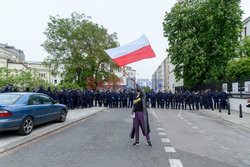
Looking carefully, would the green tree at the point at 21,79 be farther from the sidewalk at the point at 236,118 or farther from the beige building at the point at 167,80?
the beige building at the point at 167,80

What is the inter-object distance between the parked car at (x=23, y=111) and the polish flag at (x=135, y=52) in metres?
3.60

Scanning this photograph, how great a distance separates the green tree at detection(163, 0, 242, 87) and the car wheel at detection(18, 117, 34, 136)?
19911 mm

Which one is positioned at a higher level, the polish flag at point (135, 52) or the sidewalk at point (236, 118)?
the polish flag at point (135, 52)

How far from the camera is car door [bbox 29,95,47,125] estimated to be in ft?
24.8

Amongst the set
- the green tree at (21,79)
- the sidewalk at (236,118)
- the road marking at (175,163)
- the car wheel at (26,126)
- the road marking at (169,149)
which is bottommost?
the sidewalk at (236,118)

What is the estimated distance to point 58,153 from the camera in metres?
5.21

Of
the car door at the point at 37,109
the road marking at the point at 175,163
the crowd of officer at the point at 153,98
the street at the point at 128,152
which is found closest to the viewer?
the road marking at the point at 175,163

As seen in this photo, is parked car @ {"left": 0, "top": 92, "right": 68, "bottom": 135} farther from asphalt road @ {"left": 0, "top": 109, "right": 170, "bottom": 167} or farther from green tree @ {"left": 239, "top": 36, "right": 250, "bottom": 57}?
green tree @ {"left": 239, "top": 36, "right": 250, "bottom": 57}

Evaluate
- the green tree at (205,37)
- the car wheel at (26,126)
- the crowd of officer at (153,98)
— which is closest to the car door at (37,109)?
the car wheel at (26,126)

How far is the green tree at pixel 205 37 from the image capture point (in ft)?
75.9

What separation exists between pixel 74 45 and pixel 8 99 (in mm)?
25666

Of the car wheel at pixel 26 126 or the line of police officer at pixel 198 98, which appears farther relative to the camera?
the line of police officer at pixel 198 98

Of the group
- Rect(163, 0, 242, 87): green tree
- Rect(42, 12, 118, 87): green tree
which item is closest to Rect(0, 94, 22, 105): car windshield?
Rect(163, 0, 242, 87): green tree

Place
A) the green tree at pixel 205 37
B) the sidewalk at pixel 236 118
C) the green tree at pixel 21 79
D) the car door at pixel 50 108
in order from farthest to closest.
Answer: the green tree at pixel 205 37 < the green tree at pixel 21 79 < the sidewalk at pixel 236 118 < the car door at pixel 50 108
